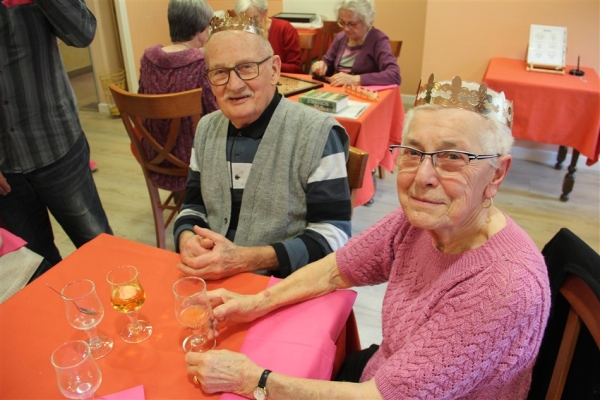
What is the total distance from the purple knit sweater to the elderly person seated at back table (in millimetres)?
1458

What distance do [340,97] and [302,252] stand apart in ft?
4.46

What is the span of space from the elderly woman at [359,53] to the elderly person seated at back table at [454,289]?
6.84 feet

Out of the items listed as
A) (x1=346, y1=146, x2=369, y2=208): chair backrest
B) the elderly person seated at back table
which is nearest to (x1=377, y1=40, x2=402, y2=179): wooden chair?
(x1=346, y1=146, x2=369, y2=208): chair backrest

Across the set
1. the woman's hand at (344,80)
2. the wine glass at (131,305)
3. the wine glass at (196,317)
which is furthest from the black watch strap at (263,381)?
the woman's hand at (344,80)

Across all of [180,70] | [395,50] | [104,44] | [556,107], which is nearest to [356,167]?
[180,70]

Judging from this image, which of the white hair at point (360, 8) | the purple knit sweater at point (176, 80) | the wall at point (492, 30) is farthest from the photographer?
the wall at point (492, 30)

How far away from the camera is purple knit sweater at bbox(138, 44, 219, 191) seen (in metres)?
2.29

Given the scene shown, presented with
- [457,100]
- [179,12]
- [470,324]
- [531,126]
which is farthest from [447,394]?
[531,126]

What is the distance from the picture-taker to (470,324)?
0.85 metres

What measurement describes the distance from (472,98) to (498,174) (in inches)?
6.7

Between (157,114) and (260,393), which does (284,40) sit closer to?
(157,114)

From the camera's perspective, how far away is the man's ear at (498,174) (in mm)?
927

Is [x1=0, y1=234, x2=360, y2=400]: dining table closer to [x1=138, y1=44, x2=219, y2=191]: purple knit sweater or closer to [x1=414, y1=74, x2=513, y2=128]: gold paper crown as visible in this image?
[x1=414, y1=74, x2=513, y2=128]: gold paper crown

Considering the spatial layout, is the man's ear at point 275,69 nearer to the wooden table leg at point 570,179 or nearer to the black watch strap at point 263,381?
the black watch strap at point 263,381
